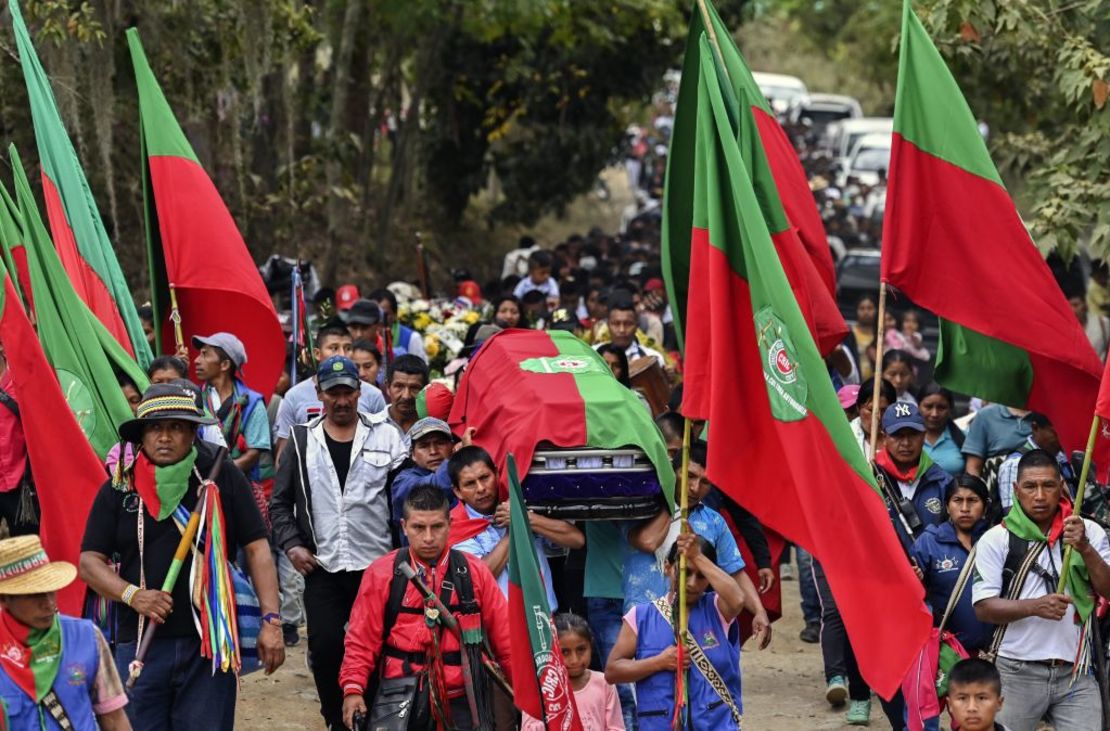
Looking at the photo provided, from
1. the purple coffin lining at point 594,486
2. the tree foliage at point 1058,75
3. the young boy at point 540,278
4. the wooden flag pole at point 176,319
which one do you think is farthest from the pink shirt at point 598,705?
the young boy at point 540,278

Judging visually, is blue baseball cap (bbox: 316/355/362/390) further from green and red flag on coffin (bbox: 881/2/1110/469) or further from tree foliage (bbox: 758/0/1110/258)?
tree foliage (bbox: 758/0/1110/258)

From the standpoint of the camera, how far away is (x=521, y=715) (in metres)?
8.05

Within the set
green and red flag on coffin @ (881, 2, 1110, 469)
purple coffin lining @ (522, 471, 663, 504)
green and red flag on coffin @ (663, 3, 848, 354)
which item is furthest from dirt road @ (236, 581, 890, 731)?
purple coffin lining @ (522, 471, 663, 504)

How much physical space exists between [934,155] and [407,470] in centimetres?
287

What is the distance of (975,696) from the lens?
7.36m

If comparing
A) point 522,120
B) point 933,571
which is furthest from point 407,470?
point 522,120

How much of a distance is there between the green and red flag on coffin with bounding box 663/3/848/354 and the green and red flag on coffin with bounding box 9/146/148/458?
8.65ft

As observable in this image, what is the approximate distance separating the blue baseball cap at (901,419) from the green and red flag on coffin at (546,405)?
1492mm

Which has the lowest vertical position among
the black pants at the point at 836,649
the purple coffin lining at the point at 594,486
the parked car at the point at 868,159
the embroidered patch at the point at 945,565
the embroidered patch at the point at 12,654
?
the parked car at the point at 868,159

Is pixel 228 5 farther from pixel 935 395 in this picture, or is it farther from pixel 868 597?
pixel 868 597

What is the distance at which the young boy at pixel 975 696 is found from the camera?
7.32 m

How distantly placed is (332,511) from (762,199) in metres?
2.45

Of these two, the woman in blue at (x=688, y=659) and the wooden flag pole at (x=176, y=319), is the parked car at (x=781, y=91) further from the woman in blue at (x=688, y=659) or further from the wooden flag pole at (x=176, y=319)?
the woman in blue at (x=688, y=659)

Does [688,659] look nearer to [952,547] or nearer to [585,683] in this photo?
[585,683]
